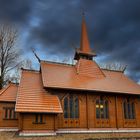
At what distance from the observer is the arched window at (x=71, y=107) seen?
19.4 metres

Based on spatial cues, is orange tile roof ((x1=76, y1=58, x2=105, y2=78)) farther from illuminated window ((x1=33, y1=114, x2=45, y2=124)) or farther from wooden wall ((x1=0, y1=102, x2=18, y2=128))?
wooden wall ((x1=0, y1=102, x2=18, y2=128))

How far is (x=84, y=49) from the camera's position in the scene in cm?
2664

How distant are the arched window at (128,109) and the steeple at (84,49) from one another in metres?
7.11

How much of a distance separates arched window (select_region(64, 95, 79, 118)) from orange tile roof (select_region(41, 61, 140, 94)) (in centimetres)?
117

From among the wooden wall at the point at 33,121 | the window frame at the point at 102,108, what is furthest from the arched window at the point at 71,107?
the window frame at the point at 102,108

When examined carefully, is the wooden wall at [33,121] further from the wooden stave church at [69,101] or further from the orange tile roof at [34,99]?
the orange tile roof at [34,99]

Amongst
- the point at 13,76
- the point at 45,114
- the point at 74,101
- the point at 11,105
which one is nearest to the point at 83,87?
the point at 74,101

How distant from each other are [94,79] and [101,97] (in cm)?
242

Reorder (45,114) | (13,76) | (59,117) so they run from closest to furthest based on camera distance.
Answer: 1. (45,114)
2. (59,117)
3. (13,76)

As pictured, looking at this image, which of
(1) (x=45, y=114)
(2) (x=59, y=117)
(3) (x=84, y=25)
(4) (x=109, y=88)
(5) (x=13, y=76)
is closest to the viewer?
(1) (x=45, y=114)

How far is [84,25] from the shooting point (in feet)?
94.7

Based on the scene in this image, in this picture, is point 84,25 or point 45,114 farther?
point 84,25

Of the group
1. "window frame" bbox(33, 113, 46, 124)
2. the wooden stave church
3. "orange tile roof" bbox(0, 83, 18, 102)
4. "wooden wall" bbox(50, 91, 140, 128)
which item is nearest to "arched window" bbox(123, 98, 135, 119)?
the wooden stave church

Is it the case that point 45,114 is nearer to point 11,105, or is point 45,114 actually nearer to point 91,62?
point 11,105
